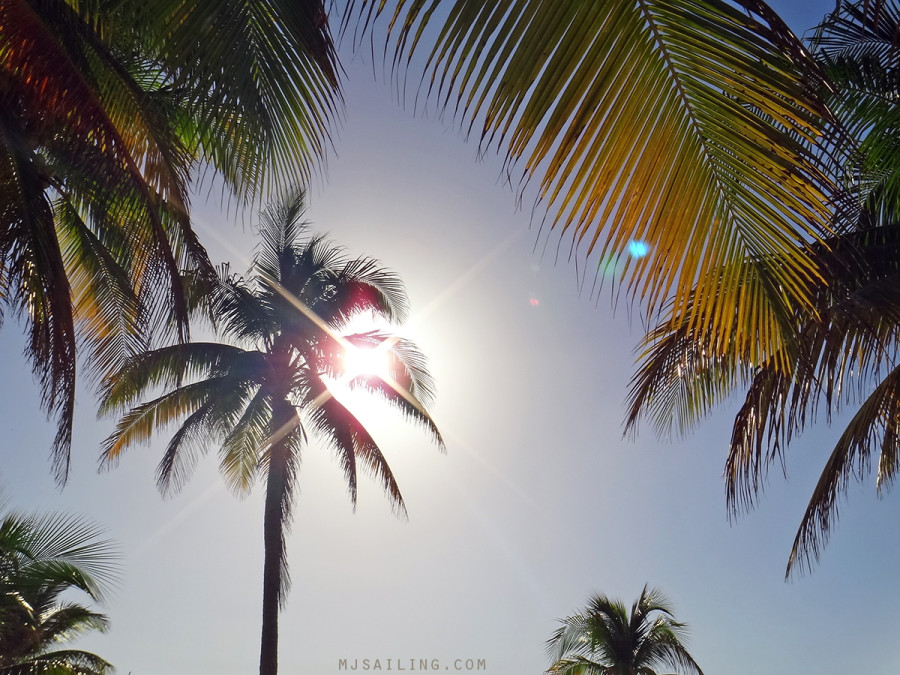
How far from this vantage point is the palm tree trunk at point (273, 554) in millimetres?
14039

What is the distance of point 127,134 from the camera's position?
5.47 m

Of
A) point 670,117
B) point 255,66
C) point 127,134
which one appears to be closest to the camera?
point 670,117

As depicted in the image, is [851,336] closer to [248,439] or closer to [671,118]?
[671,118]

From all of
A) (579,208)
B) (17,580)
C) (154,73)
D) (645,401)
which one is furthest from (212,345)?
(579,208)

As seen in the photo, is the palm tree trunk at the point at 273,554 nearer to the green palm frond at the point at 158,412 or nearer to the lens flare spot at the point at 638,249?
the green palm frond at the point at 158,412

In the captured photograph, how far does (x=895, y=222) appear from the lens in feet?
22.4

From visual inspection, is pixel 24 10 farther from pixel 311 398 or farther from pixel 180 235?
pixel 311 398

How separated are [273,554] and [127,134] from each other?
36.3ft

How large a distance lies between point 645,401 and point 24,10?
18.6 ft

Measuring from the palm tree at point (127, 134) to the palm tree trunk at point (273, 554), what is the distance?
7889 millimetres

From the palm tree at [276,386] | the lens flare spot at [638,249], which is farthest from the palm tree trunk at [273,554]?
the lens flare spot at [638,249]

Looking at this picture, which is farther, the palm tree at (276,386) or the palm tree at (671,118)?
the palm tree at (276,386)

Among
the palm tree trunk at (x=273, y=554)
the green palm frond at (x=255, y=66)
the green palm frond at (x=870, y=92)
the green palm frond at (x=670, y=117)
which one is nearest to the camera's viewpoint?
the green palm frond at (x=670, y=117)

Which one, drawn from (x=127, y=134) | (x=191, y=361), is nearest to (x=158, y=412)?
(x=191, y=361)
